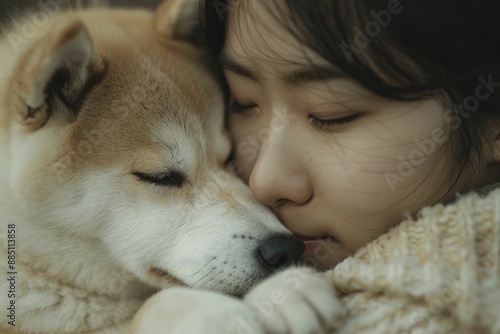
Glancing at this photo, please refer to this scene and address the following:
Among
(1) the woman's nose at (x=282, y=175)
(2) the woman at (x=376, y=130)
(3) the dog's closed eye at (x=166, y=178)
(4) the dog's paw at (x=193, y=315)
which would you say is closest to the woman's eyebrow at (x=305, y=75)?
(2) the woman at (x=376, y=130)

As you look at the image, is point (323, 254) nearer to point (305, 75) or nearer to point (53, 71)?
point (305, 75)

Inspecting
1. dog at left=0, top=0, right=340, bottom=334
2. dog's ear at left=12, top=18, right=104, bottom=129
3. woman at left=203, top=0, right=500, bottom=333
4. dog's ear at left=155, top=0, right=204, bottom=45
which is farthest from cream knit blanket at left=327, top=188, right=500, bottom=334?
dog's ear at left=155, top=0, right=204, bottom=45

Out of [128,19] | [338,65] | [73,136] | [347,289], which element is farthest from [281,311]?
[128,19]

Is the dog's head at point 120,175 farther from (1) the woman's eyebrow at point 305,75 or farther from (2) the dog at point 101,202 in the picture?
(1) the woman's eyebrow at point 305,75

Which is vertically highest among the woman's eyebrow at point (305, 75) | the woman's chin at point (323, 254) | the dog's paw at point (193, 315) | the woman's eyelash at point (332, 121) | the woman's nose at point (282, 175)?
the woman's eyebrow at point (305, 75)

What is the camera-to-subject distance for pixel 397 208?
100 centimetres

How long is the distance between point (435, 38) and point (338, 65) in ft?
0.55

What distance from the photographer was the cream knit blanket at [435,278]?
0.73 m

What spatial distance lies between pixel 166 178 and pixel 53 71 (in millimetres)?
305

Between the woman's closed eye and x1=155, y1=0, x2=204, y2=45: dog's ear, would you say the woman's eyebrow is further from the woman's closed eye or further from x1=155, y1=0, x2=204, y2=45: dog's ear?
x1=155, y1=0, x2=204, y2=45: dog's ear

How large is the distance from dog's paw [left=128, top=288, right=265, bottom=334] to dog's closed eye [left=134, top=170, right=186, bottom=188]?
27cm

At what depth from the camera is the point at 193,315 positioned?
2.63 feet

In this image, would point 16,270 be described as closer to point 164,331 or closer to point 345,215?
point 164,331

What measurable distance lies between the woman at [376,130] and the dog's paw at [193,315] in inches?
6.3
